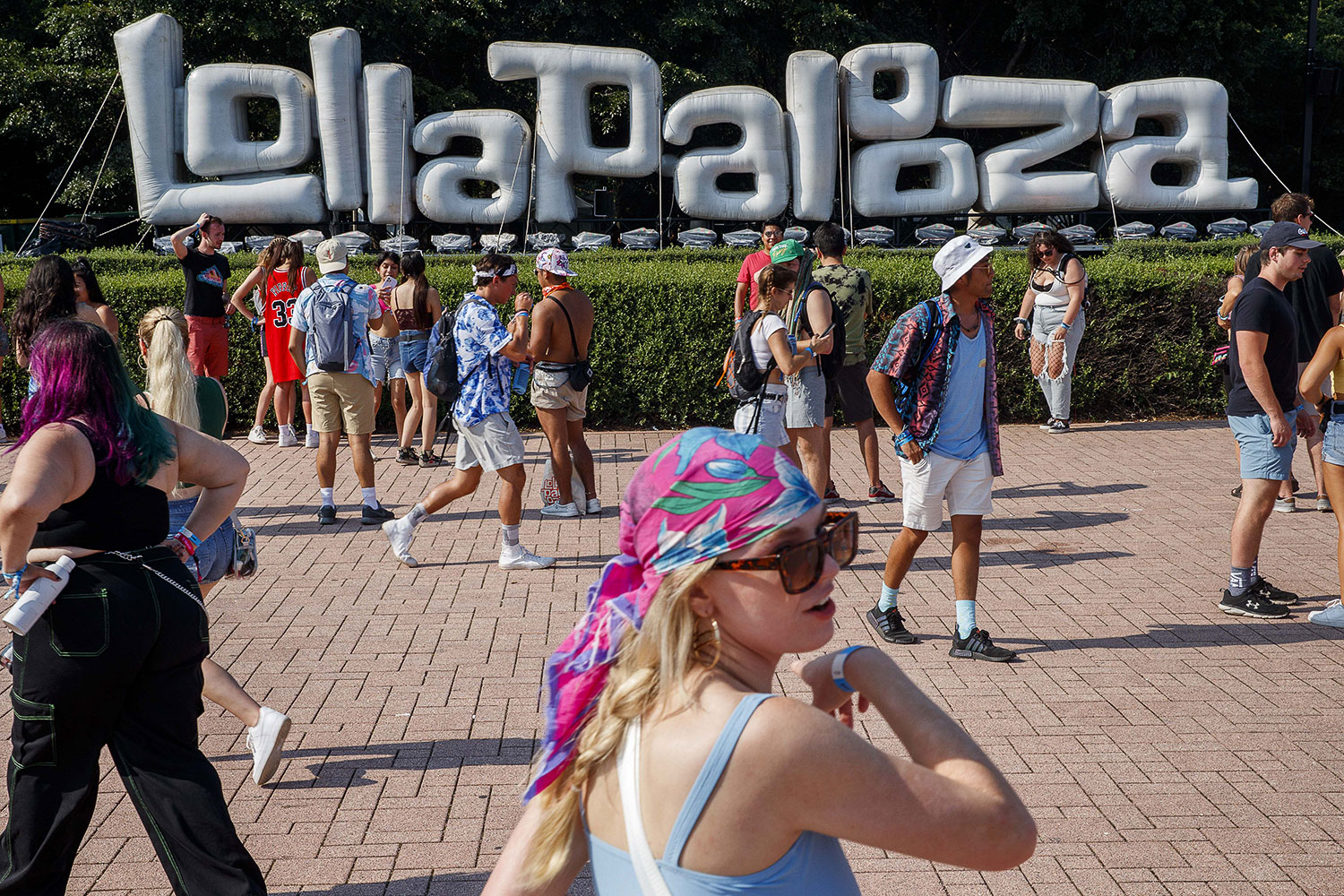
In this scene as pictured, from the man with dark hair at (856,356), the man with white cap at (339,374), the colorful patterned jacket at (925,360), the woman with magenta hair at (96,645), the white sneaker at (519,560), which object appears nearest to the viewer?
the woman with magenta hair at (96,645)

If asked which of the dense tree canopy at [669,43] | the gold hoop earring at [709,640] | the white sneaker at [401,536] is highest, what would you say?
the dense tree canopy at [669,43]

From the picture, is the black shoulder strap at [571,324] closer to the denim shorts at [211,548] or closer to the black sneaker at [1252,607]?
the denim shorts at [211,548]

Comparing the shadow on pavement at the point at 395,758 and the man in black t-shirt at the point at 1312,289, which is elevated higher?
the man in black t-shirt at the point at 1312,289

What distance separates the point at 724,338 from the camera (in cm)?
1166

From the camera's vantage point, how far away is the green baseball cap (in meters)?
7.39

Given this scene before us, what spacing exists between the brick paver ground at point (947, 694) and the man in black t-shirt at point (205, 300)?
2.51 m

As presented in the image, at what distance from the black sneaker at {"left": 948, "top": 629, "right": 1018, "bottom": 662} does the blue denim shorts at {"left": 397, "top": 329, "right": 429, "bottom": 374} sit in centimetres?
590

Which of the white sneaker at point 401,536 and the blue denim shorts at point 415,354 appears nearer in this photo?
the white sneaker at point 401,536

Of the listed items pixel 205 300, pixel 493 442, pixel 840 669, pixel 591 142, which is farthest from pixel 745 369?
pixel 591 142

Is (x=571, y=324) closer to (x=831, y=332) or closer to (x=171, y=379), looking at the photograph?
(x=831, y=332)

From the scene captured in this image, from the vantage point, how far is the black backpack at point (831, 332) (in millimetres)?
7556

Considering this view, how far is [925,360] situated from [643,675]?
4.15 meters

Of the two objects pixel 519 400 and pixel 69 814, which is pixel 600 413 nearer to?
pixel 519 400

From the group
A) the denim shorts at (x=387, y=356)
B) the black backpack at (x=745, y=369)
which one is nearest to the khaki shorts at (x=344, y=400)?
the denim shorts at (x=387, y=356)
